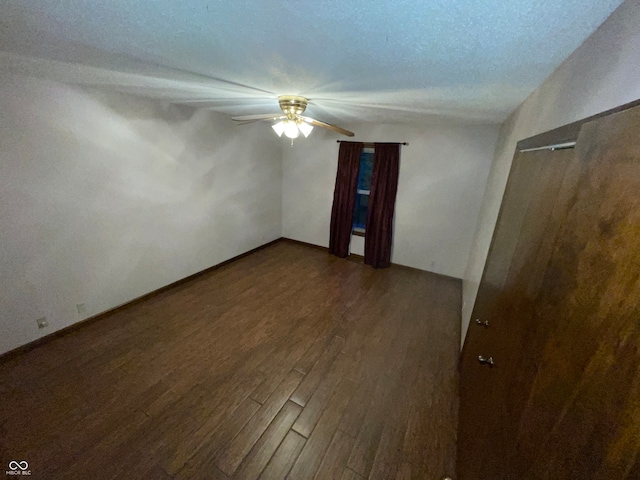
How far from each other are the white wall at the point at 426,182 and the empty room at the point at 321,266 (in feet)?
0.11

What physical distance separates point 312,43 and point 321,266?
3306mm

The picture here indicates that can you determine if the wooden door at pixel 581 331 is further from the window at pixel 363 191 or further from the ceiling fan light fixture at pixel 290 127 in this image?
the window at pixel 363 191

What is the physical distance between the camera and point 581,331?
1.76 ft

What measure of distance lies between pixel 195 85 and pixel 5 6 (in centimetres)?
91

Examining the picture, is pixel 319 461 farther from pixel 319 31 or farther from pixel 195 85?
pixel 195 85

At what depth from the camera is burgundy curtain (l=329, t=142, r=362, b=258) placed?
3.84 m

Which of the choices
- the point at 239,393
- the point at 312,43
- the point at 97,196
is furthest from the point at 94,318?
the point at 312,43

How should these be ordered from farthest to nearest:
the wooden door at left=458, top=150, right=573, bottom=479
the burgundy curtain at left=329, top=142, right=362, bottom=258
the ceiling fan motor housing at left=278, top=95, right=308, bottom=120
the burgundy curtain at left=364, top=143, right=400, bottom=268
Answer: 1. the burgundy curtain at left=329, top=142, right=362, bottom=258
2. the burgundy curtain at left=364, top=143, right=400, bottom=268
3. the ceiling fan motor housing at left=278, top=95, right=308, bottom=120
4. the wooden door at left=458, top=150, right=573, bottom=479

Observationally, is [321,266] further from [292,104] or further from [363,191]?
[292,104]

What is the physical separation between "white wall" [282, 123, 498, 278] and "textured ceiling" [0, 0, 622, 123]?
67.5 inches

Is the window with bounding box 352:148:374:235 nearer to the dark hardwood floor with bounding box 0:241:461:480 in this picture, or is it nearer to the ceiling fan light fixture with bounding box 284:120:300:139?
the dark hardwood floor with bounding box 0:241:461:480

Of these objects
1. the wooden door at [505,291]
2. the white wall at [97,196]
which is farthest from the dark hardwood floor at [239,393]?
the wooden door at [505,291]

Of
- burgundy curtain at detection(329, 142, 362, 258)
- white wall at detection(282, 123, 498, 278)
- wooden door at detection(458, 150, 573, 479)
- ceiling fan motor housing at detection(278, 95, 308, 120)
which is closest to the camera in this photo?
wooden door at detection(458, 150, 573, 479)

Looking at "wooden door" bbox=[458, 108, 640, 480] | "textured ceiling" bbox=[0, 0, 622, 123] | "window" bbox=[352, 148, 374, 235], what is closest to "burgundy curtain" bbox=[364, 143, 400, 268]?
"window" bbox=[352, 148, 374, 235]
